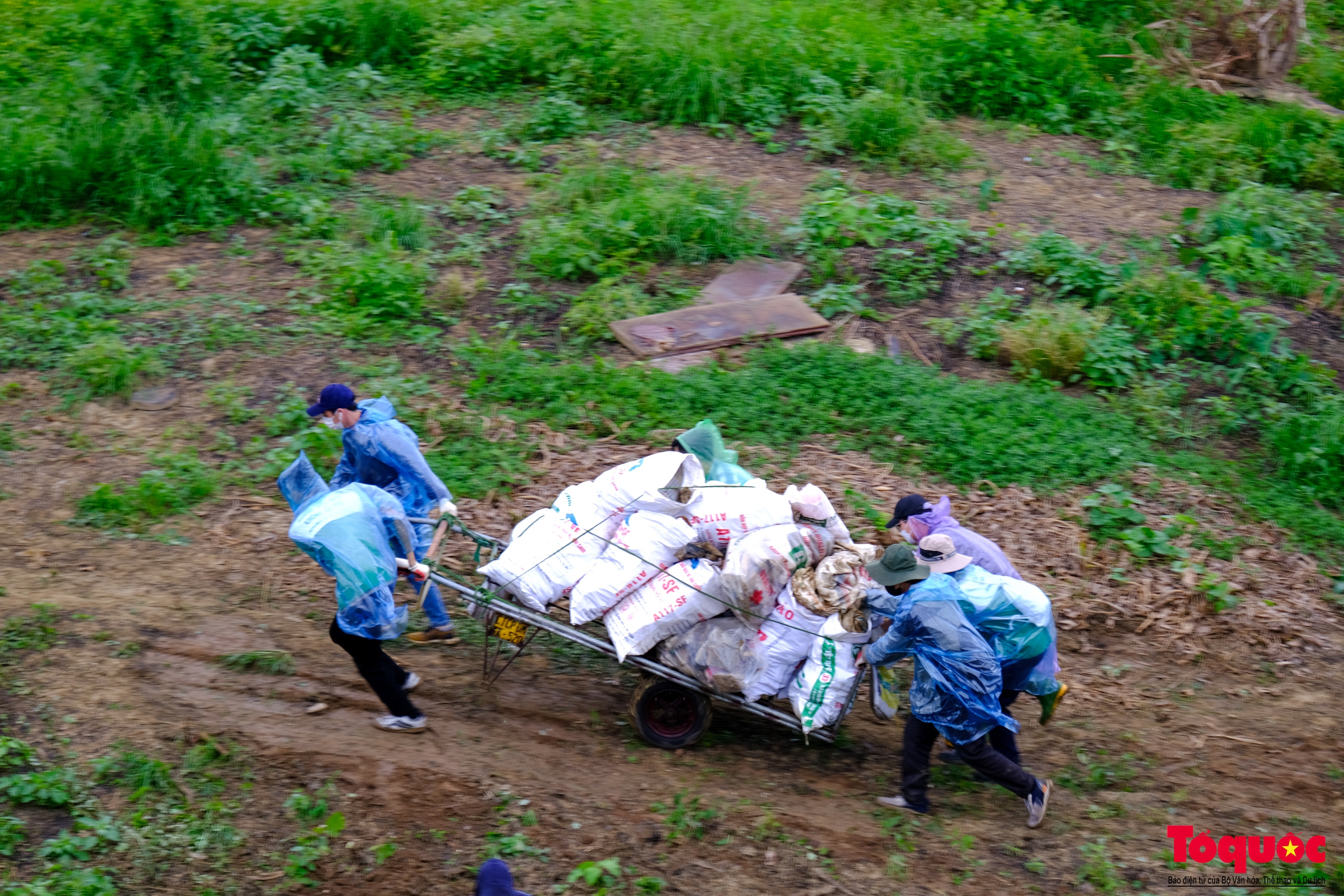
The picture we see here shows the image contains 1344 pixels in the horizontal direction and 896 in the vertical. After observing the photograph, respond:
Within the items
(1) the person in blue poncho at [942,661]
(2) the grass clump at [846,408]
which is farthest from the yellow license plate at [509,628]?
(2) the grass clump at [846,408]

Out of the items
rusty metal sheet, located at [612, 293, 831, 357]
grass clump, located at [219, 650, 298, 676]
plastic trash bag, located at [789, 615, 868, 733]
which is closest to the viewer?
plastic trash bag, located at [789, 615, 868, 733]

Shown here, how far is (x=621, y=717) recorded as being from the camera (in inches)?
237

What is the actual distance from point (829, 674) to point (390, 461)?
255cm

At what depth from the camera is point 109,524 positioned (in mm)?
7305

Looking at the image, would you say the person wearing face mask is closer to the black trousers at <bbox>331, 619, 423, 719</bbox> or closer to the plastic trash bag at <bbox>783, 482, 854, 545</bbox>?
the black trousers at <bbox>331, 619, 423, 719</bbox>

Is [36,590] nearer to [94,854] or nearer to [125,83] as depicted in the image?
[94,854]

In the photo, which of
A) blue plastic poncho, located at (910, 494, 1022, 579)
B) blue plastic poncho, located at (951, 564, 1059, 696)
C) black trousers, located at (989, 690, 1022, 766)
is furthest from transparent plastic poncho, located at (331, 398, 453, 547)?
black trousers, located at (989, 690, 1022, 766)

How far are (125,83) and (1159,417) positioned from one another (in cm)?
1072

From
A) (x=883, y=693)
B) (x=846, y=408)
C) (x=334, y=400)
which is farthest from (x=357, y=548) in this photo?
(x=846, y=408)

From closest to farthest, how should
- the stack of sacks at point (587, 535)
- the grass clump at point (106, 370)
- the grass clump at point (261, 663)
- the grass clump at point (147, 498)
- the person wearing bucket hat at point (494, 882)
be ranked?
the person wearing bucket hat at point (494, 882), the stack of sacks at point (587, 535), the grass clump at point (261, 663), the grass clump at point (147, 498), the grass clump at point (106, 370)

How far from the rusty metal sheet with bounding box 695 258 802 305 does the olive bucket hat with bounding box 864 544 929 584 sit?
15.7 feet

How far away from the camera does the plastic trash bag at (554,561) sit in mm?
5574

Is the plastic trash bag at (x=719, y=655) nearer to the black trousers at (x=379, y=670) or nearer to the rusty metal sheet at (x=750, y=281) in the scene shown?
the black trousers at (x=379, y=670)

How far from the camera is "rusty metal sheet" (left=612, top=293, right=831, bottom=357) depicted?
902cm
